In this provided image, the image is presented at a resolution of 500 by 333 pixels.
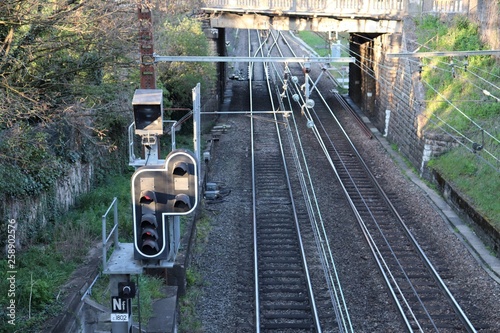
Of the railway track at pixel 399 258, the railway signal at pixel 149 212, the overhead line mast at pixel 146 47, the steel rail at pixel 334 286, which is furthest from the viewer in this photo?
the overhead line mast at pixel 146 47

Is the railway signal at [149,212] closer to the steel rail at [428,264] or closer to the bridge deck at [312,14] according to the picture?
the steel rail at [428,264]

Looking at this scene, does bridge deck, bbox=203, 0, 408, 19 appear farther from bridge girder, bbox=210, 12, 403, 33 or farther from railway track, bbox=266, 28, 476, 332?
railway track, bbox=266, 28, 476, 332

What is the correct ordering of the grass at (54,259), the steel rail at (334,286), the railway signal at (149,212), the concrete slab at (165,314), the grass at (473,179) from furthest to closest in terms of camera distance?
1. the grass at (473,179)
2. the steel rail at (334,286)
3. the concrete slab at (165,314)
4. the grass at (54,259)
5. the railway signal at (149,212)

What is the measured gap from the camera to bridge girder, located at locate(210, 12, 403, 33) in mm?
28062

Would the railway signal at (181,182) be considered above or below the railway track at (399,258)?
above

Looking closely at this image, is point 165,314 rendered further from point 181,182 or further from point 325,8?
point 325,8

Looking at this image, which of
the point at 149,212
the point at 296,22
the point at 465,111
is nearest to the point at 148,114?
the point at 149,212

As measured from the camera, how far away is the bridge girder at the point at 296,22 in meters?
28.1

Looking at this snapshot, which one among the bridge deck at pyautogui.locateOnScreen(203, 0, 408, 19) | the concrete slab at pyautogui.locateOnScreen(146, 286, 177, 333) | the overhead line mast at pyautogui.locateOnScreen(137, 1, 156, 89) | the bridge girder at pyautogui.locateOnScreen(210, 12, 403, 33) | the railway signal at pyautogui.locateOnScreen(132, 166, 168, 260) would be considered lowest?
the concrete slab at pyautogui.locateOnScreen(146, 286, 177, 333)

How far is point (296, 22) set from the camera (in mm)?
28703

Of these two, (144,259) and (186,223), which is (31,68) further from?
Answer: (144,259)

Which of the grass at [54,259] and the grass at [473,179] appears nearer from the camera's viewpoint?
the grass at [54,259]

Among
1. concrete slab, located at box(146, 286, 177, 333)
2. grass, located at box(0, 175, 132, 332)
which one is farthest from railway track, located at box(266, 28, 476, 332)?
grass, located at box(0, 175, 132, 332)

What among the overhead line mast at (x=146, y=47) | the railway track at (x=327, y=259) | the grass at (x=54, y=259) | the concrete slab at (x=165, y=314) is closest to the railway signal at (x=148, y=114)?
the grass at (x=54, y=259)
